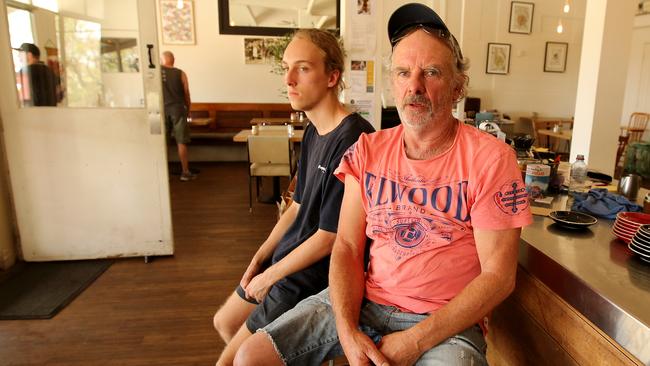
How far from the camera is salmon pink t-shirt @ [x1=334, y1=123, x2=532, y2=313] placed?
106 centimetres

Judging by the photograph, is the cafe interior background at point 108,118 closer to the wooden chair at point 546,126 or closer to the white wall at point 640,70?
the wooden chair at point 546,126

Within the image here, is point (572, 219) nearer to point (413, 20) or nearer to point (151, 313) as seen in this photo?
point (413, 20)

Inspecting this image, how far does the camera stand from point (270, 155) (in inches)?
161

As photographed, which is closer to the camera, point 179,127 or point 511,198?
point 511,198

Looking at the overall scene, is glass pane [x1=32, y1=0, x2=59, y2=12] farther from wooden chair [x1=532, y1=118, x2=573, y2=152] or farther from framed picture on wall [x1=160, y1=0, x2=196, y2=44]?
wooden chair [x1=532, y1=118, x2=573, y2=152]

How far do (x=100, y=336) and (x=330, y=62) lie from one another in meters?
1.80

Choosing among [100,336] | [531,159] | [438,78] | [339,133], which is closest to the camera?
[438,78]

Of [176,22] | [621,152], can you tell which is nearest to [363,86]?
[176,22]

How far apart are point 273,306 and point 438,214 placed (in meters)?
0.60

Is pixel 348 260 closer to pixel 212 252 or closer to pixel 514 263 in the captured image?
pixel 514 263

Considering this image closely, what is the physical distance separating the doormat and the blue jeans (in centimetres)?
183

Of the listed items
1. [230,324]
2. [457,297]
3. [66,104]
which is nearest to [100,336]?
[230,324]

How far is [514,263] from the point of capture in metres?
1.07

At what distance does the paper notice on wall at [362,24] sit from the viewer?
124 inches
